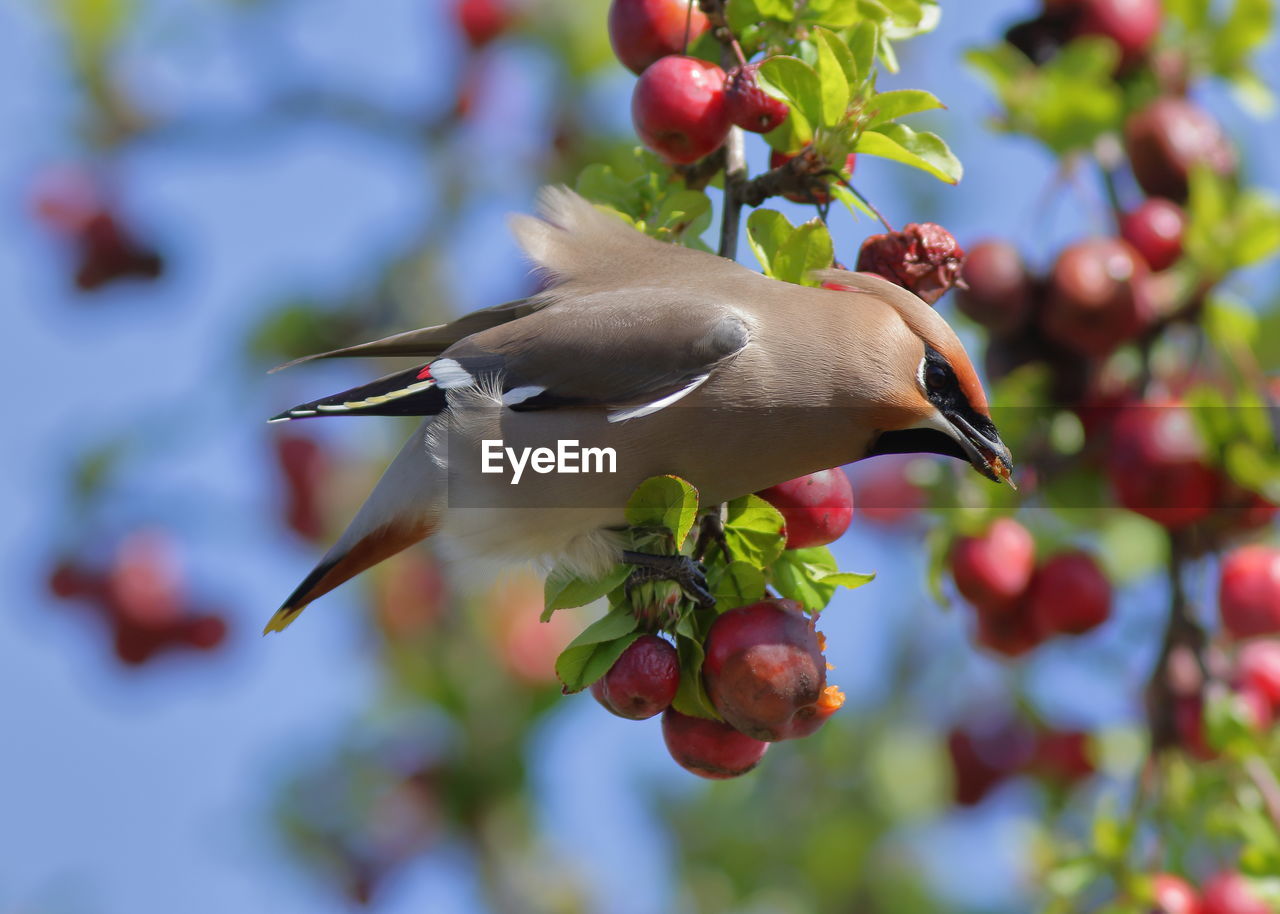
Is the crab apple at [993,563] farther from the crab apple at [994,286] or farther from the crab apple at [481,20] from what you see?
the crab apple at [481,20]

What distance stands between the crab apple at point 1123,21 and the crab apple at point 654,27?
4.55ft

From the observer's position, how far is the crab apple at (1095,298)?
132 inches

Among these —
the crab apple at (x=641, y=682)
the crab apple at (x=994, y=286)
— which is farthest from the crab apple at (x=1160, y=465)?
the crab apple at (x=641, y=682)

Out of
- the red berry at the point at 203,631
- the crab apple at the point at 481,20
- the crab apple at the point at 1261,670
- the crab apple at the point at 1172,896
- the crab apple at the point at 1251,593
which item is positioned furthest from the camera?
the red berry at the point at 203,631

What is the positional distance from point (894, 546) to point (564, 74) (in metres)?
2.08

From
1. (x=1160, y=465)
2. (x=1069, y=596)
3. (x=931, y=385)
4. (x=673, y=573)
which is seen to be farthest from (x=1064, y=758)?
(x=673, y=573)

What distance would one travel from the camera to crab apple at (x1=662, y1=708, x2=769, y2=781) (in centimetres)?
240

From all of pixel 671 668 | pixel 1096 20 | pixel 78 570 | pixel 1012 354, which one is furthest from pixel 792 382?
pixel 78 570

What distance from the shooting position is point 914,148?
7.94 ft

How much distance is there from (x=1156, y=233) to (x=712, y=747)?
1902 mm

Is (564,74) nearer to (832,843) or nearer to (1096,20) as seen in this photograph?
(1096,20)

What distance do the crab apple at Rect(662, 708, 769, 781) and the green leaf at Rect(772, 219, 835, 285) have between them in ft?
2.46

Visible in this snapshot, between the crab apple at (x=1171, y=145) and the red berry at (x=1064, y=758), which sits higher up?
the crab apple at (x=1171, y=145)

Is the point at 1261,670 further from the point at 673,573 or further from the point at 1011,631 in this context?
the point at 673,573
